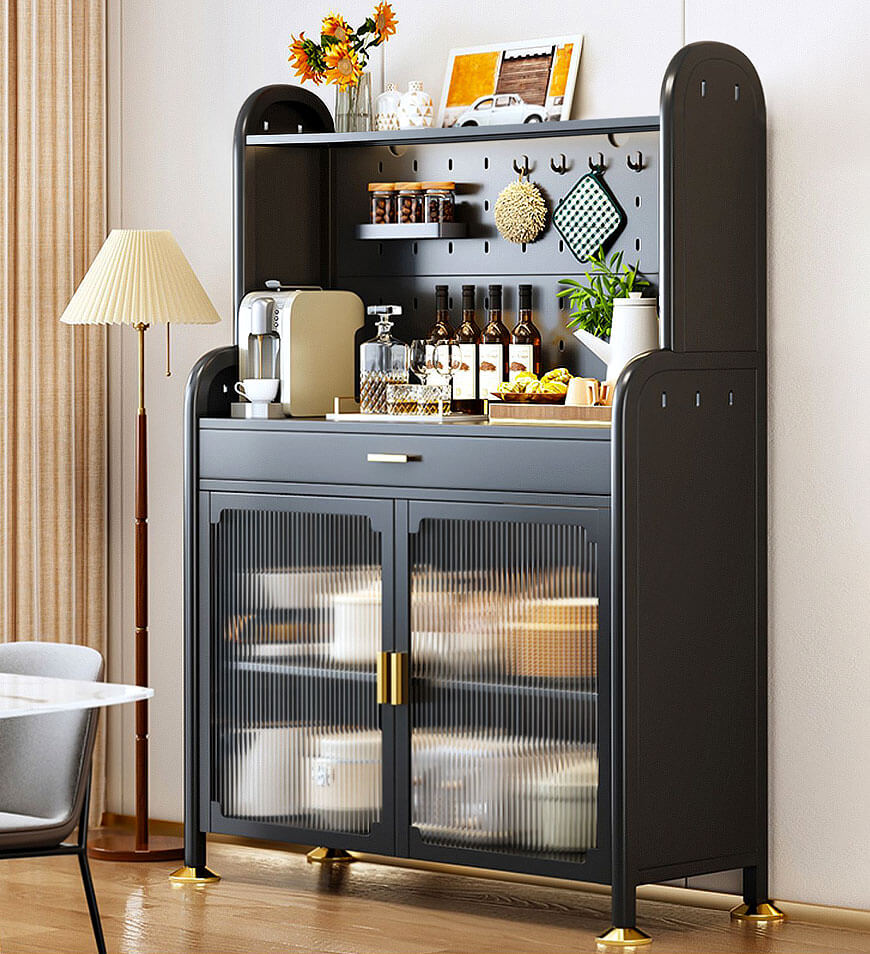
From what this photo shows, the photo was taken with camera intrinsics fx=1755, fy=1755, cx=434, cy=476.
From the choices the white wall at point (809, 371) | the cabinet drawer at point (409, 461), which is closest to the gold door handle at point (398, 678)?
the cabinet drawer at point (409, 461)

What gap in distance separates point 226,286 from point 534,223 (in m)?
1.01

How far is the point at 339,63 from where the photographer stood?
4391 mm

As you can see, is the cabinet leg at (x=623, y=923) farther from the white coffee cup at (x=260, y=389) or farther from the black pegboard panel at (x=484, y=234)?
the white coffee cup at (x=260, y=389)

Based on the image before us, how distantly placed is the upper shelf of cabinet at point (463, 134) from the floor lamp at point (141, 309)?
1.34 ft

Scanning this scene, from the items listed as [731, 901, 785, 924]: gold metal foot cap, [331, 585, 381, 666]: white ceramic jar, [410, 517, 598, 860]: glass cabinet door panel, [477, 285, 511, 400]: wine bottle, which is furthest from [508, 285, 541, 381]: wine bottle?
[731, 901, 785, 924]: gold metal foot cap

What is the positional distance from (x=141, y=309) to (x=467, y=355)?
2.81 ft

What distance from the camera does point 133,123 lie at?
504 centimetres

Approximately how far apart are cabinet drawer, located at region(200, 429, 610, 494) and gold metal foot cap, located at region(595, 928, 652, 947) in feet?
3.13

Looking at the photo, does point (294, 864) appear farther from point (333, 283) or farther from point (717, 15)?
point (717, 15)

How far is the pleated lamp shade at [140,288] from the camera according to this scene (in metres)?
4.50

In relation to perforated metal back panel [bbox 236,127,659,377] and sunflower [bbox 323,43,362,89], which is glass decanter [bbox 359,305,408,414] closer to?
perforated metal back panel [bbox 236,127,659,377]

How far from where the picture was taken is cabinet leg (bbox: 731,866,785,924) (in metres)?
4.04

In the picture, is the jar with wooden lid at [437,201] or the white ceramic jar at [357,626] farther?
the jar with wooden lid at [437,201]

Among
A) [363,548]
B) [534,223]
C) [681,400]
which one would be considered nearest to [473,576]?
[363,548]
